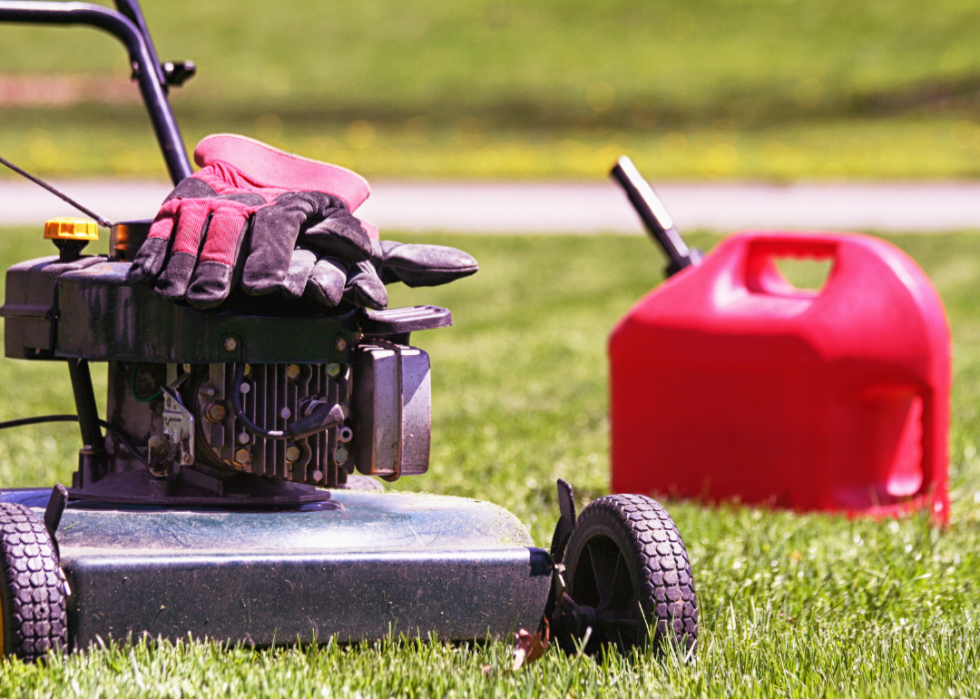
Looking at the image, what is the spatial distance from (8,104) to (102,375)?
20.9 m

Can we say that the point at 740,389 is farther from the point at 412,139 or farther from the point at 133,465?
the point at 412,139

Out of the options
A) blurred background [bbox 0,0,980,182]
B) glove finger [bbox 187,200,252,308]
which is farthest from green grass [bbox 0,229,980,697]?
blurred background [bbox 0,0,980,182]

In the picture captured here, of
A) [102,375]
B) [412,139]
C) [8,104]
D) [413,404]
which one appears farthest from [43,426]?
[8,104]

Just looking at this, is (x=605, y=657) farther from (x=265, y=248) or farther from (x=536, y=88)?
(x=536, y=88)

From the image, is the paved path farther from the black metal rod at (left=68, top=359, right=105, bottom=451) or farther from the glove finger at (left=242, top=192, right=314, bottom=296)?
the glove finger at (left=242, top=192, right=314, bottom=296)

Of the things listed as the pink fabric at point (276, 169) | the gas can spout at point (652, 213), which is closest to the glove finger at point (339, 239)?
the pink fabric at point (276, 169)

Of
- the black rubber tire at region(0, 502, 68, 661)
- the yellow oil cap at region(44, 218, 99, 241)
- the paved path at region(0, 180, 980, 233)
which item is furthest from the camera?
the paved path at region(0, 180, 980, 233)

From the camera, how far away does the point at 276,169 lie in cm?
292

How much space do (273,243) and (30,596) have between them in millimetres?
729

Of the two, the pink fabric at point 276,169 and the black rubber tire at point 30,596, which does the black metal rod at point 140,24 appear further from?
the black rubber tire at point 30,596

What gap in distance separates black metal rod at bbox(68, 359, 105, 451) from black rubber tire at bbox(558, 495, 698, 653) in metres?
1.01

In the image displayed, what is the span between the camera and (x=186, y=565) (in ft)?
8.02

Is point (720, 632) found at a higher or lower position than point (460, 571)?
lower

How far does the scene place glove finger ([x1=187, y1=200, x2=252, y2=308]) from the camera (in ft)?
8.13
